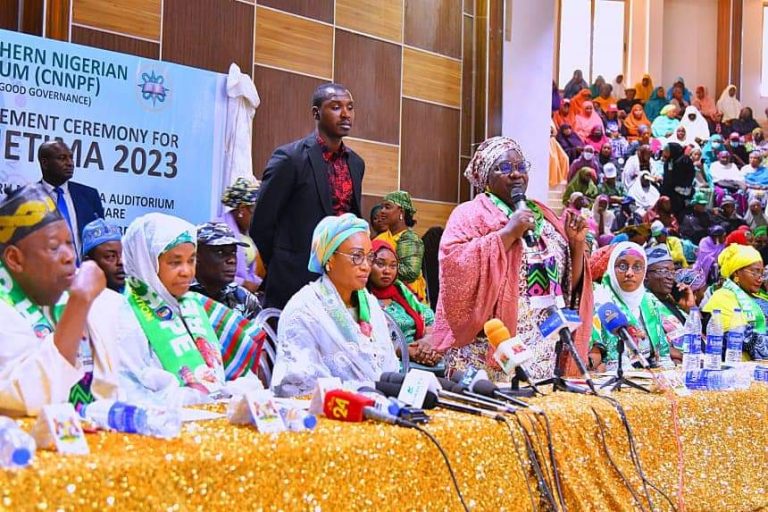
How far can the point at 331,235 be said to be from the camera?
316 cm

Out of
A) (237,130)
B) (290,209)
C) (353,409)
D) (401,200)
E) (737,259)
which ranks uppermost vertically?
(237,130)

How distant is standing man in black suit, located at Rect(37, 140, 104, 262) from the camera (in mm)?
4426

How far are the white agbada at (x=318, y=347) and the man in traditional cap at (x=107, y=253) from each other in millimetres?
593

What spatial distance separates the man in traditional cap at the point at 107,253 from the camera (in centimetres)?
319

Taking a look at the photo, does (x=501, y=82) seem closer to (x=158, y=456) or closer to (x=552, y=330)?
(x=552, y=330)

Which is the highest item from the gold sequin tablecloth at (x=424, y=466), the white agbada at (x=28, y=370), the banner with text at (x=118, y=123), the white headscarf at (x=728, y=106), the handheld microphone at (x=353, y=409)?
the white headscarf at (x=728, y=106)

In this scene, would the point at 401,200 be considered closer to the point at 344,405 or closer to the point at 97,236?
the point at 97,236

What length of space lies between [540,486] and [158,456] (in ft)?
3.76

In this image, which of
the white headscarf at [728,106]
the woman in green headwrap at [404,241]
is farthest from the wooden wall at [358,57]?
the white headscarf at [728,106]

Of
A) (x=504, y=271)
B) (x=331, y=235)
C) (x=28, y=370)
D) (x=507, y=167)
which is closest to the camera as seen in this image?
(x=28, y=370)

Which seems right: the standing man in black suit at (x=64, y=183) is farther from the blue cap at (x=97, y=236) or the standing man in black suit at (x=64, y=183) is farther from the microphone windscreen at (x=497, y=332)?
the microphone windscreen at (x=497, y=332)

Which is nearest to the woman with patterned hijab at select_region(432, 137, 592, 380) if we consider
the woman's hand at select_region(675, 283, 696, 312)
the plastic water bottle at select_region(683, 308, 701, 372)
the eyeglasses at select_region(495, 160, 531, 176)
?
the eyeglasses at select_region(495, 160, 531, 176)

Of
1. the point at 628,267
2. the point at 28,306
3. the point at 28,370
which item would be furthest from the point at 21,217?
the point at 628,267

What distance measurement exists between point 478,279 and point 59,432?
2093 mm
